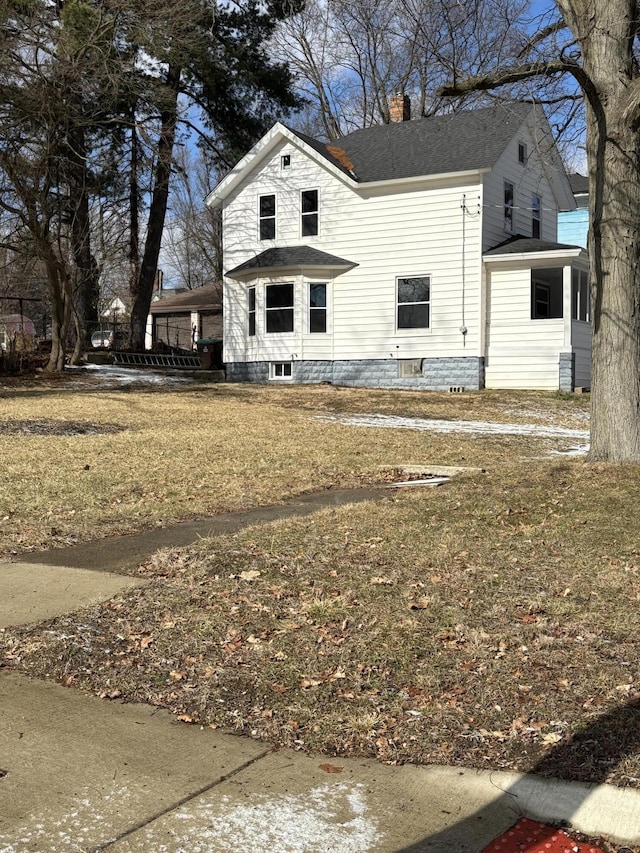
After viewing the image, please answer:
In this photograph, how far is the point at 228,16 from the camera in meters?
27.7

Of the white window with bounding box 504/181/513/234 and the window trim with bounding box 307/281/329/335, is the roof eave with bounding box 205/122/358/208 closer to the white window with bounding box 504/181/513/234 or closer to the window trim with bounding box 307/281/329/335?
the window trim with bounding box 307/281/329/335

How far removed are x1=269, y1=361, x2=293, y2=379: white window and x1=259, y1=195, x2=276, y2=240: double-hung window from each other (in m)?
3.79

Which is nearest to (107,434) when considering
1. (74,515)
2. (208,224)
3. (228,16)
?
(74,515)

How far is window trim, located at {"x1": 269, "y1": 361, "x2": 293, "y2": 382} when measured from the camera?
80.5ft

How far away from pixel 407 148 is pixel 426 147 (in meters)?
0.66

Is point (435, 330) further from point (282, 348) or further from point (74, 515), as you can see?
point (74, 515)

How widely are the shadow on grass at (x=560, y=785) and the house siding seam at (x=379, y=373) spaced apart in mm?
19017

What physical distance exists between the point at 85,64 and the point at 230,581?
18.5m

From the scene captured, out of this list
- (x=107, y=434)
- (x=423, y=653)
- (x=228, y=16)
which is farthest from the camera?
(x=228, y=16)

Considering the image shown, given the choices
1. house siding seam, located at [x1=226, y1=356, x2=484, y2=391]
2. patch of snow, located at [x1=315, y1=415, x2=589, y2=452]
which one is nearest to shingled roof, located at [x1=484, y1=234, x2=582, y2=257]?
house siding seam, located at [x1=226, y1=356, x2=484, y2=391]

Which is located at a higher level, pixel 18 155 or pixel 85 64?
pixel 85 64

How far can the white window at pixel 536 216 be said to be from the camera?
81.4 ft

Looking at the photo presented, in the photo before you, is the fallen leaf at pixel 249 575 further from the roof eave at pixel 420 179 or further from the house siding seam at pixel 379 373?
the roof eave at pixel 420 179

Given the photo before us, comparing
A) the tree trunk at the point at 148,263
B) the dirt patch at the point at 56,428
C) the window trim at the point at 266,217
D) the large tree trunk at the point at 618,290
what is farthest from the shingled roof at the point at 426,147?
the large tree trunk at the point at 618,290
